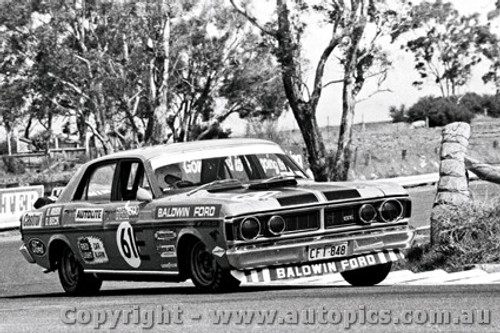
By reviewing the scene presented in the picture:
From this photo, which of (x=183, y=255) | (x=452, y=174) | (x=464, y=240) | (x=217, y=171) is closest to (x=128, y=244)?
(x=183, y=255)

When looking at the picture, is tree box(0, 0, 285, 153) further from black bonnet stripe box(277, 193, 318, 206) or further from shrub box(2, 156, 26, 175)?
black bonnet stripe box(277, 193, 318, 206)

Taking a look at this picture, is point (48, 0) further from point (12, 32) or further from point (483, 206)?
point (483, 206)

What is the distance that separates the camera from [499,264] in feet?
38.0

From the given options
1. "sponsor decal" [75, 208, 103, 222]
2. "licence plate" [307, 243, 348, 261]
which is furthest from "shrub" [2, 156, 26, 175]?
"licence plate" [307, 243, 348, 261]

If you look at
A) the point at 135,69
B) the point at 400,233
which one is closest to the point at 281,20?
the point at 135,69

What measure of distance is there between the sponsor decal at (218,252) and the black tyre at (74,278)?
8.80 ft

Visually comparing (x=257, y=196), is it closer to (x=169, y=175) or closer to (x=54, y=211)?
(x=169, y=175)

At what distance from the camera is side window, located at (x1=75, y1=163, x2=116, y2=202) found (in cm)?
1155

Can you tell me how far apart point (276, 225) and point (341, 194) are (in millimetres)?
729

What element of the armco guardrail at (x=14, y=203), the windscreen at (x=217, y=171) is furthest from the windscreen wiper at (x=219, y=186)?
the armco guardrail at (x=14, y=203)

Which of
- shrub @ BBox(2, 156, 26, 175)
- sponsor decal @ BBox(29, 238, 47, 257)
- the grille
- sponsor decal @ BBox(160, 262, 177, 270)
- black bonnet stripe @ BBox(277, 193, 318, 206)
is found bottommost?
shrub @ BBox(2, 156, 26, 175)

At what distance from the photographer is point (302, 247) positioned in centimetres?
952

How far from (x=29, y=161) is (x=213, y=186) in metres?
63.3

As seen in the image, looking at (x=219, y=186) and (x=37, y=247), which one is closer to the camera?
(x=219, y=186)
